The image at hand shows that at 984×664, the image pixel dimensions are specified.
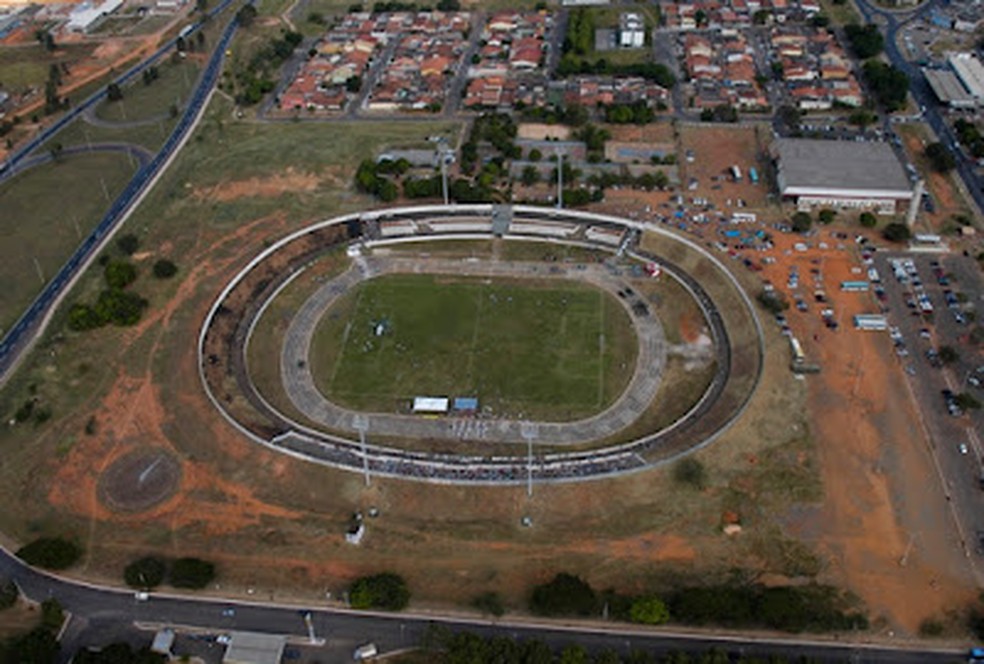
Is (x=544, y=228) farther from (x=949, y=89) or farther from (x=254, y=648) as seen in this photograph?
(x=949, y=89)

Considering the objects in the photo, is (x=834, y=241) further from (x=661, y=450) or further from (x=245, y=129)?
(x=245, y=129)

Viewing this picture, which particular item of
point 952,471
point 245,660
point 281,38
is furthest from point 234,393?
point 281,38

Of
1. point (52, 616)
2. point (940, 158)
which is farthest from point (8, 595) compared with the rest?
point (940, 158)

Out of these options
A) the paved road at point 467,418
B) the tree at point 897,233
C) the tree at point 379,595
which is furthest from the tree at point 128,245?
the tree at point 897,233

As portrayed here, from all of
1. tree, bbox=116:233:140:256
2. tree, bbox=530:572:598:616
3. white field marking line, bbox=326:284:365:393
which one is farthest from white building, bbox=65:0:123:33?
tree, bbox=530:572:598:616

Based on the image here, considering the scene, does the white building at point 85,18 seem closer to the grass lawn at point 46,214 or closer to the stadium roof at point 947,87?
the grass lawn at point 46,214

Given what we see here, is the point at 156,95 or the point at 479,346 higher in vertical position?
the point at 156,95
